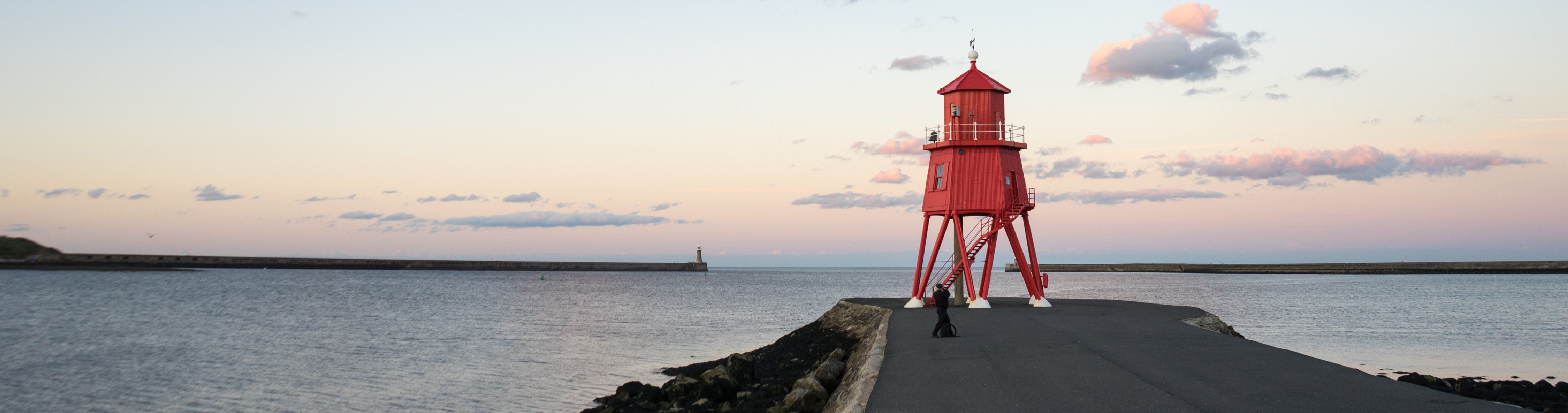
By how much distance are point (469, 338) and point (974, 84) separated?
19.7 meters

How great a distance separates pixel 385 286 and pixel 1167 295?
6576cm

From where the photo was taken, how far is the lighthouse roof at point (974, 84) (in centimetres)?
2667

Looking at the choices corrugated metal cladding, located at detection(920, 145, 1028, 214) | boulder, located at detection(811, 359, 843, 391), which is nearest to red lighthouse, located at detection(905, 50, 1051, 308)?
corrugated metal cladding, located at detection(920, 145, 1028, 214)

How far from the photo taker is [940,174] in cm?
2697

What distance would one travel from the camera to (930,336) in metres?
17.8

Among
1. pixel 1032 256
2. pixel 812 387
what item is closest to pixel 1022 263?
pixel 1032 256

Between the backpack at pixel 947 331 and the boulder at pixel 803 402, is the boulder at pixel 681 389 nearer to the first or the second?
the boulder at pixel 803 402

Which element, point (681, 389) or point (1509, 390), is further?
point (681, 389)

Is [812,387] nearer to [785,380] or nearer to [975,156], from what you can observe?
[785,380]

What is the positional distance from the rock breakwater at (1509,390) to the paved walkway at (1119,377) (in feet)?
8.97

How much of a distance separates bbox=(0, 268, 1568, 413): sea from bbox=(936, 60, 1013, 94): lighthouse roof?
34.3ft

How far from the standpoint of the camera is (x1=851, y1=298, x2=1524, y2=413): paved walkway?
968 cm

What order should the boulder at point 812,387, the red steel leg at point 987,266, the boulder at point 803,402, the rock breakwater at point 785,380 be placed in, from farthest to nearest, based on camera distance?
the red steel leg at point 987,266 < the boulder at point 812,387 < the rock breakwater at point 785,380 < the boulder at point 803,402

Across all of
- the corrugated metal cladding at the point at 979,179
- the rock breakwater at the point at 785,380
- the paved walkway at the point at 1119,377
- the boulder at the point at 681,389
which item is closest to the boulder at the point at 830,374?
the rock breakwater at the point at 785,380
